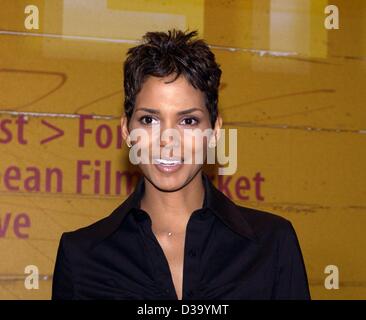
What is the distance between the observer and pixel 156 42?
132 cm

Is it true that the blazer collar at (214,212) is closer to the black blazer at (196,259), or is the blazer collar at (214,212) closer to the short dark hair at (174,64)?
the black blazer at (196,259)

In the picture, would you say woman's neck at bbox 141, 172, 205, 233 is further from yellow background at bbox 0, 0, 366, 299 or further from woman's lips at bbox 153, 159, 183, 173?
yellow background at bbox 0, 0, 366, 299

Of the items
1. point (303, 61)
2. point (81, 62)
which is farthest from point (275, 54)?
point (81, 62)

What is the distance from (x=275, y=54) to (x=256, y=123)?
0.25m

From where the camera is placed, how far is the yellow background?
222 cm

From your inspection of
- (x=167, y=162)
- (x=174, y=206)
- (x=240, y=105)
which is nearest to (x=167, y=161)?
(x=167, y=162)

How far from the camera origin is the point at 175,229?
1357 mm

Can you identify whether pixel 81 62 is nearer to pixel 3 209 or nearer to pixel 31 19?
pixel 31 19

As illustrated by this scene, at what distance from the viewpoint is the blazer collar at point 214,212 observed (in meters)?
1.34

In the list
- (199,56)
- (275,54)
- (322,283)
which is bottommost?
(322,283)

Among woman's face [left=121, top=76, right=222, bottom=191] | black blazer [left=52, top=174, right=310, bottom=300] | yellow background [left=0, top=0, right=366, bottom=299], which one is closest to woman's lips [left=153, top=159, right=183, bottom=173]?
woman's face [left=121, top=76, right=222, bottom=191]

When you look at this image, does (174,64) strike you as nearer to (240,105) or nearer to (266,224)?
(266,224)

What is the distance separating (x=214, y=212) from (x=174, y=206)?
0.08m

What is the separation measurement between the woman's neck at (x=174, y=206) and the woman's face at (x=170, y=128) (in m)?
0.05
